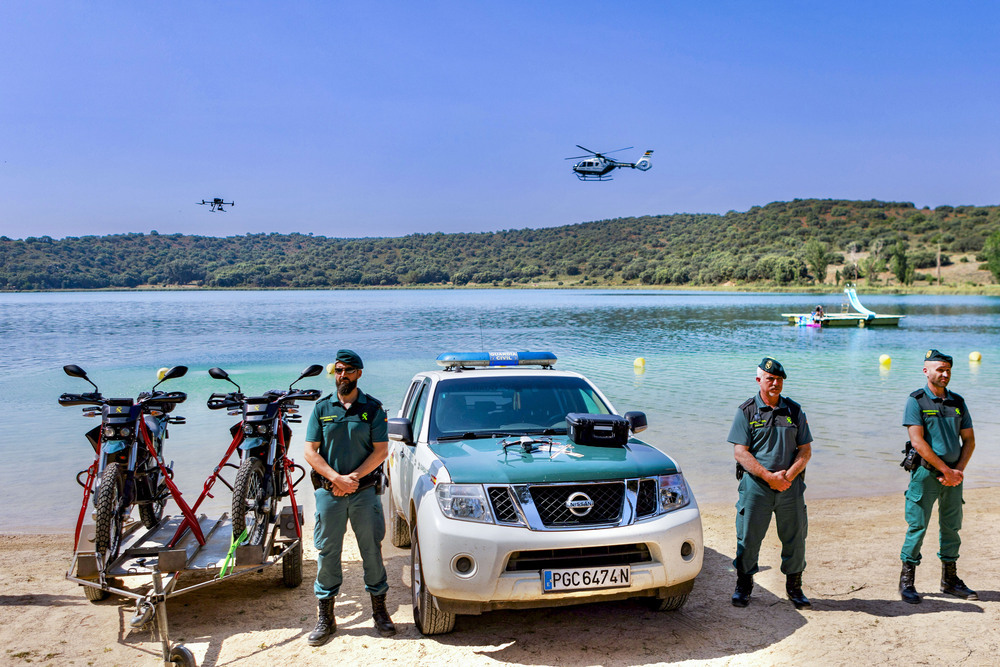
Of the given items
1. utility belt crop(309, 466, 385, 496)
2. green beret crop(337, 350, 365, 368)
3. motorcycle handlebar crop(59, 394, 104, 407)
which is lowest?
utility belt crop(309, 466, 385, 496)

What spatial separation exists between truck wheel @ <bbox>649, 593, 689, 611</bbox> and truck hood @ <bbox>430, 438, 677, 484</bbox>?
959 mm

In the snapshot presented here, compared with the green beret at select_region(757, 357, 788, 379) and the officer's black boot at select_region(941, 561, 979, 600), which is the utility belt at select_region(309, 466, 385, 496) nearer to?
the green beret at select_region(757, 357, 788, 379)

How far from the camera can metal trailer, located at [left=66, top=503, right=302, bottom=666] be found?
4.43 meters

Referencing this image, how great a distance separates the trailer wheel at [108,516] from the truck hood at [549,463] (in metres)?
2.21

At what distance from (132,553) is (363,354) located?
2904cm

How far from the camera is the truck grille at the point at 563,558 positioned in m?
4.52

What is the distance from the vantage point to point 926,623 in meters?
5.14

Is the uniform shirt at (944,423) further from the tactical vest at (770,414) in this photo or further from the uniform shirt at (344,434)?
the uniform shirt at (344,434)

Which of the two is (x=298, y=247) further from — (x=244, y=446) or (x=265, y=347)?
(x=244, y=446)

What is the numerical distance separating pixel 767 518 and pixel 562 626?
5.53ft

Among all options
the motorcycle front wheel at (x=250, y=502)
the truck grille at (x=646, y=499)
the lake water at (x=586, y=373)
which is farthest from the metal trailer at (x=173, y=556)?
the lake water at (x=586, y=373)

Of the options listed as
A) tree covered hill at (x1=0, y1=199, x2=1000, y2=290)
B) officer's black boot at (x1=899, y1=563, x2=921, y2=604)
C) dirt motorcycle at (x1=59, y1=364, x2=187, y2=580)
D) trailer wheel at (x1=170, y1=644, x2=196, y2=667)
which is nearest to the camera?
trailer wheel at (x1=170, y1=644, x2=196, y2=667)

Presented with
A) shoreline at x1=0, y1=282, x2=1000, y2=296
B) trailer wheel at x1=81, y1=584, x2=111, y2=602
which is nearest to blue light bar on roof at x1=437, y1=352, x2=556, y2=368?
trailer wheel at x1=81, y1=584, x2=111, y2=602

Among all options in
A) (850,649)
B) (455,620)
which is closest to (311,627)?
(455,620)
